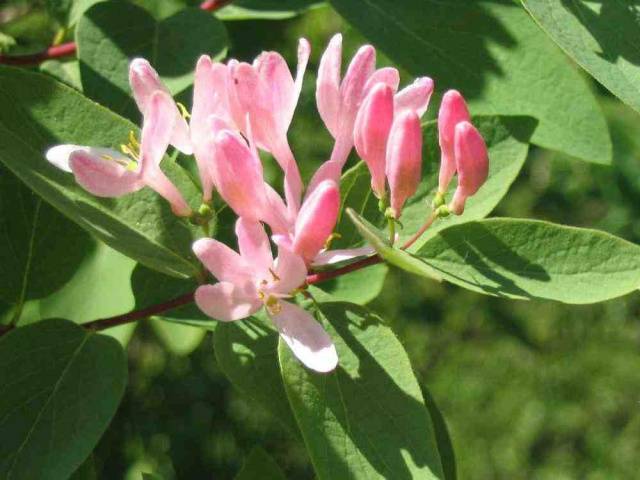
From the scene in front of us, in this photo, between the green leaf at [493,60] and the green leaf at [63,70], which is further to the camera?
the green leaf at [63,70]

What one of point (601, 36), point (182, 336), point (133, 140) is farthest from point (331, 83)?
point (182, 336)

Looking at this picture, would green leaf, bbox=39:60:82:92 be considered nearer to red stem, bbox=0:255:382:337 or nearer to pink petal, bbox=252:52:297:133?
red stem, bbox=0:255:382:337

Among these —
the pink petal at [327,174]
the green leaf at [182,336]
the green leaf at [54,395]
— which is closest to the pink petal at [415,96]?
the pink petal at [327,174]

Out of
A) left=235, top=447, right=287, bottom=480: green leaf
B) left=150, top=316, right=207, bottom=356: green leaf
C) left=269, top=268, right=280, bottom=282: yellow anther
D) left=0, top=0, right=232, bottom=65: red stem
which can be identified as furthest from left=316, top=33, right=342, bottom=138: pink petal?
left=150, top=316, right=207, bottom=356: green leaf

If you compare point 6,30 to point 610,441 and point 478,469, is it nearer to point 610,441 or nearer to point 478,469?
point 478,469

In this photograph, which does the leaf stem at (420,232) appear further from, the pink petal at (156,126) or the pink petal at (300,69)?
the pink petal at (156,126)

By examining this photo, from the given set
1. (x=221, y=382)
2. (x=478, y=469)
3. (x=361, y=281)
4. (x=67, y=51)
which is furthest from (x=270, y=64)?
(x=478, y=469)
